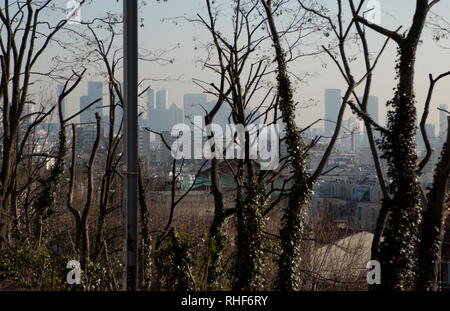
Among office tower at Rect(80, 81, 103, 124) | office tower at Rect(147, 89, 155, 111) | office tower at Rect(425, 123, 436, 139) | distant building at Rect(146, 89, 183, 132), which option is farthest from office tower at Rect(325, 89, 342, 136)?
office tower at Rect(80, 81, 103, 124)

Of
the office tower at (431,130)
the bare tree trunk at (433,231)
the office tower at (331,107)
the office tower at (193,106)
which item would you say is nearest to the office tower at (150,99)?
the office tower at (193,106)

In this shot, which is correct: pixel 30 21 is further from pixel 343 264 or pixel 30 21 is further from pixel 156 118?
pixel 343 264

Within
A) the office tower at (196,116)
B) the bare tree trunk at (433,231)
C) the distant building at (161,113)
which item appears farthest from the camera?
the distant building at (161,113)

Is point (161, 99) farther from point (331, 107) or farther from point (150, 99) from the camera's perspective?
point (331, 107)

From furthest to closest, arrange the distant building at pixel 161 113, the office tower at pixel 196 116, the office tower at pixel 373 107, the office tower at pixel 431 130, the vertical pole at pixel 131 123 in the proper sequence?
the distant building at pixel 161 113
the office tower at pixel 196 116
the office tower at pixel 373 107
the office tower at pixel 431 130
the vertical pole at pixel 131 123

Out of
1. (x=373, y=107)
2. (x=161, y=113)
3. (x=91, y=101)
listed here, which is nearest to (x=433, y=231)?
(x=373, y=107)

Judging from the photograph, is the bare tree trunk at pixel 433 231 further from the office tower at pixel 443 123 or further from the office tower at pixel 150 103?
the office tower at pixel 150 103

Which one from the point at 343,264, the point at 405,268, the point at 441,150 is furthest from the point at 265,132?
the point at 343,264
